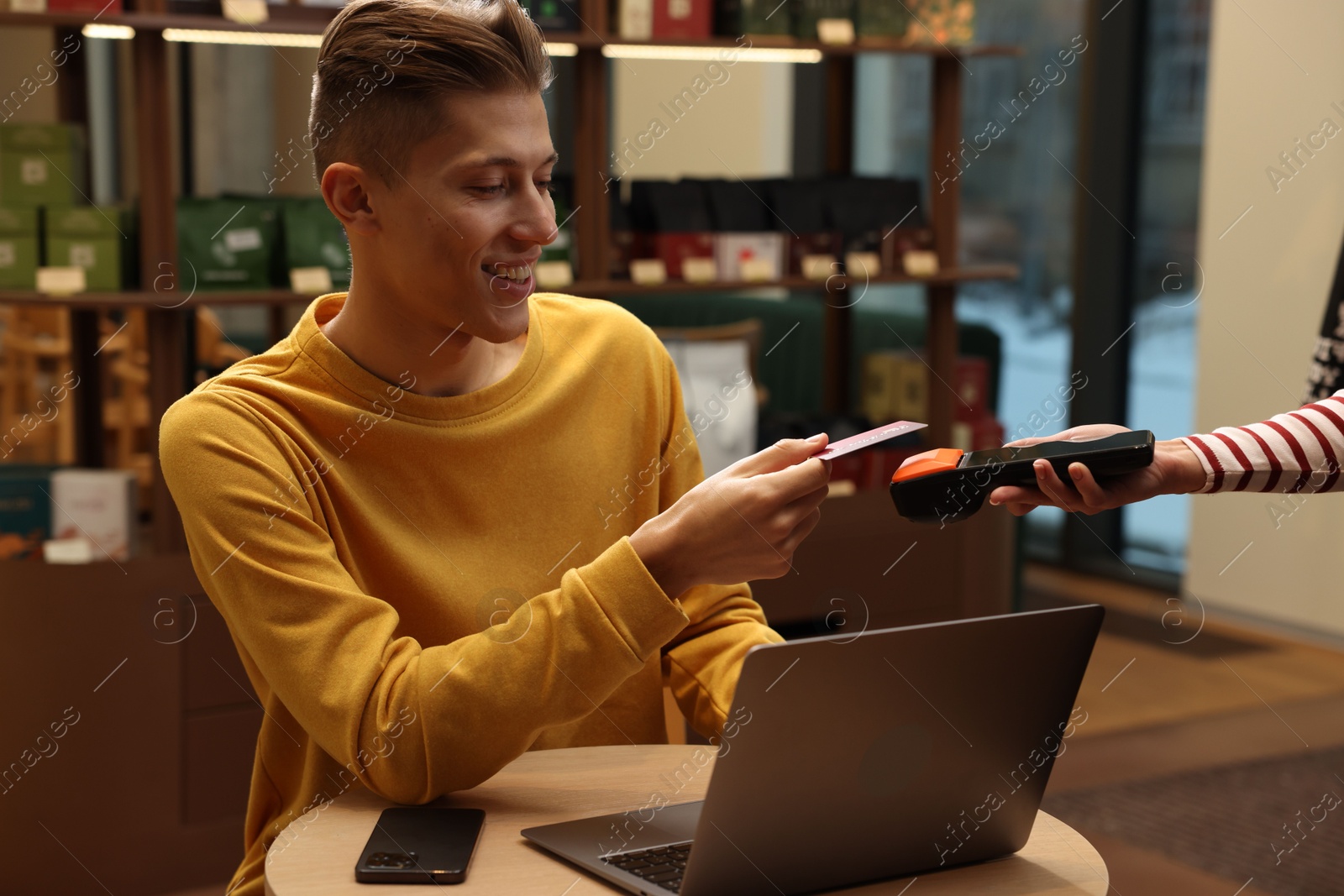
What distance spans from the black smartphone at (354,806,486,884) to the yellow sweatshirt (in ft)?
0.10

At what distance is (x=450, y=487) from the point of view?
150 cm

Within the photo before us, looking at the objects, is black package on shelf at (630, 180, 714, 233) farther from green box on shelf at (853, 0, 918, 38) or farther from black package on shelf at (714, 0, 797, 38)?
green box on shelf at (853, 0, 918, 38)

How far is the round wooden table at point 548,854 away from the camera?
1.16 meters

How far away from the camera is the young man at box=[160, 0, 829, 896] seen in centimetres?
127

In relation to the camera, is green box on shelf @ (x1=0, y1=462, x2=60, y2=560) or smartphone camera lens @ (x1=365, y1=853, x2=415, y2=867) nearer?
smartphone camera lens @ (x1=365, y1=853, x2=415, y2=867)

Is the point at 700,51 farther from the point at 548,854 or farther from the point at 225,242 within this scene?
the point at 548,854

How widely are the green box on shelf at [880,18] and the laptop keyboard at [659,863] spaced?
292 centimetres

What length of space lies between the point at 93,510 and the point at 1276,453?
7.78ft

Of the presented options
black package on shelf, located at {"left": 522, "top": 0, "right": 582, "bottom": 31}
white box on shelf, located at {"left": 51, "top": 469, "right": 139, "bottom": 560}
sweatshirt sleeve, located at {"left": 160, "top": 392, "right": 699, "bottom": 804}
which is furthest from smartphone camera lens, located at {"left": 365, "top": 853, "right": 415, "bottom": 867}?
black package on shelf, located at {"left": 522, "top": 0, "right": 582, "bottom": 31}

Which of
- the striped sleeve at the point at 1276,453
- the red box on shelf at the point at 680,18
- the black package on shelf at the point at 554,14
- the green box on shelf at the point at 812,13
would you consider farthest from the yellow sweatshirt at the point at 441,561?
the green box on shelf at the point at 812,13

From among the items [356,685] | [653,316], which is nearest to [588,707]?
[356,685]

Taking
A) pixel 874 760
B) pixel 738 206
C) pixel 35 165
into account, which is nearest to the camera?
pixel 874 760

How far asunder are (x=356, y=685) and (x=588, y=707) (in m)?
0.20

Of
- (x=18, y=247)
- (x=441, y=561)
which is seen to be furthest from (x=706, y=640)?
(x=18, y=247)
